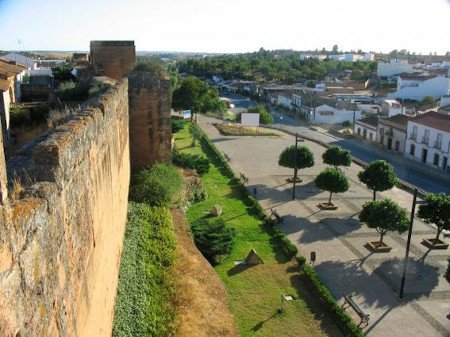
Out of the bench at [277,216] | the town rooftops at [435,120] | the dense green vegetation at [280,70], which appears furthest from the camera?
the dense green vegetation at [280,70]

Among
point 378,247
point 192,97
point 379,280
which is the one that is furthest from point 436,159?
point 379,280

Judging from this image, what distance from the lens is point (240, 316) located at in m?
12.1

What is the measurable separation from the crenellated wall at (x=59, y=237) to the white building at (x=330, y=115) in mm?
43417

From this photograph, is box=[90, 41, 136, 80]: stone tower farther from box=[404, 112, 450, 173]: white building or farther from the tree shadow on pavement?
box=[404, 112, 450, 173]: white building

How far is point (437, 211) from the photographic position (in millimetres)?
16391

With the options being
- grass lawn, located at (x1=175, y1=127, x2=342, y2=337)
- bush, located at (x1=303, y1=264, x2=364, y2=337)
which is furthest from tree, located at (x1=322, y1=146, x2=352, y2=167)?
bush, located at (x1=303, y1=264, x2=364, y2=337)

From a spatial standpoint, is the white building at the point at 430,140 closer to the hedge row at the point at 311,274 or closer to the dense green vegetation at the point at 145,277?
the hedge row at the point at 311,274

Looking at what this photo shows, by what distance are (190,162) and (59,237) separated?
777 inches

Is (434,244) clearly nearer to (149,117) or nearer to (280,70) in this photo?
(149,117)

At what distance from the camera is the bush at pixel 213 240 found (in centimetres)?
1507

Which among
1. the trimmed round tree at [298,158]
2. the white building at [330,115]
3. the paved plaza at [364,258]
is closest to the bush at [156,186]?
the paved plaza at [364,258]

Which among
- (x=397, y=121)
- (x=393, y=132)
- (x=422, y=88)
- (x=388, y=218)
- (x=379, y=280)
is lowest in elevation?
(x=379, y=280)

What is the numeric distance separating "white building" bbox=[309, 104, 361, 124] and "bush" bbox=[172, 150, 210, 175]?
26827 millimetres

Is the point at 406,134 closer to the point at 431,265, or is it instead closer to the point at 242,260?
the point at 431,265
